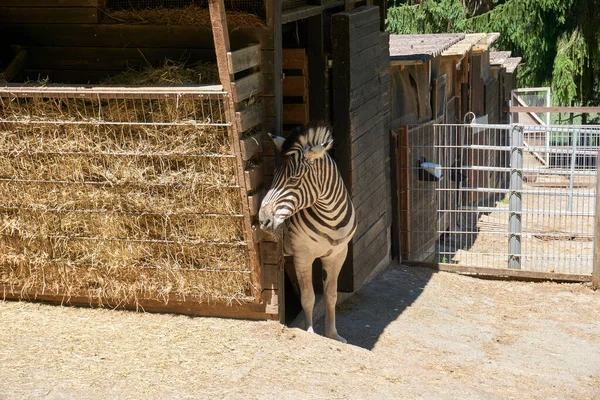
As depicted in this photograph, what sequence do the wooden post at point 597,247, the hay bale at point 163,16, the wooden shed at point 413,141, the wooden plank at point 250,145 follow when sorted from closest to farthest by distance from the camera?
the wooden plank at point 250,145 < the hay bale at point 163,16 < the wooden post at point 597,247 < the wooden shed at point 413,141

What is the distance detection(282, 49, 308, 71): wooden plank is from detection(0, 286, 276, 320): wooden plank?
2.42 meters

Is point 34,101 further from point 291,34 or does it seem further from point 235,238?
point 291,34

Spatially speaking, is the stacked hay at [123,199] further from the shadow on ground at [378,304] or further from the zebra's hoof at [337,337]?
the shadow on ground at [378,304]

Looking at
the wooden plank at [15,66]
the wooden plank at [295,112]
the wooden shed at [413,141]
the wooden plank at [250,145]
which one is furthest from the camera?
the wooden shed at [413,141]

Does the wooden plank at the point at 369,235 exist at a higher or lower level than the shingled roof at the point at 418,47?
lower

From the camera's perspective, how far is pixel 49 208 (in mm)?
6414

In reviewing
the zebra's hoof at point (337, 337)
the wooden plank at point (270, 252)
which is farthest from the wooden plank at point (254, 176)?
the zebra's hoof at point (337, 337)

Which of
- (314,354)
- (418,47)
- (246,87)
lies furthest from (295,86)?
(418,47)

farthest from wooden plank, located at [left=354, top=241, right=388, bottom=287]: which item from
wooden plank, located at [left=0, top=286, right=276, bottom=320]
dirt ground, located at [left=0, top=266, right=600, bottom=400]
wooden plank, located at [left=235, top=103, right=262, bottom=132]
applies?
wooden plank, located at [left=235, top=103, right=262, bottom=132]

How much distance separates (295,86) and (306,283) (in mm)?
1996

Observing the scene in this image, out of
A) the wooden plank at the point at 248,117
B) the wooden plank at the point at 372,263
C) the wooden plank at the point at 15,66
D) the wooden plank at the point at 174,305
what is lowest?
the wooden plank at the point at 372,263

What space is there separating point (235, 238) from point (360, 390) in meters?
1.44

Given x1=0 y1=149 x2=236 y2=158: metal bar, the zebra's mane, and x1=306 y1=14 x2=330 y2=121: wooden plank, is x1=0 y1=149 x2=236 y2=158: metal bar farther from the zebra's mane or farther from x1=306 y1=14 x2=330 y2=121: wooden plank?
x1=306 y1=14 x2=330 y2=121: wooden plank

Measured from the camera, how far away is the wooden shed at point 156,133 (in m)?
5.85
